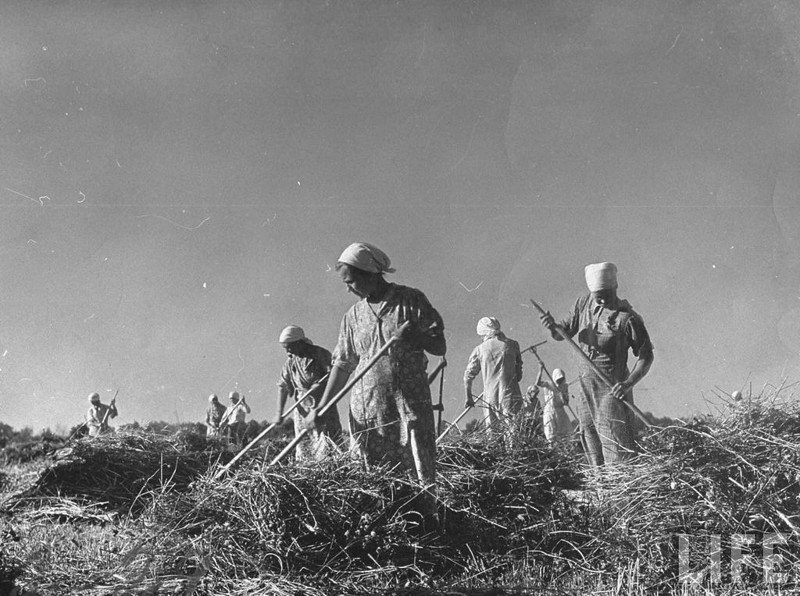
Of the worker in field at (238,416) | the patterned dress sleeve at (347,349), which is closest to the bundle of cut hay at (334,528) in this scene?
the patterned dress sleeve at (347,349)

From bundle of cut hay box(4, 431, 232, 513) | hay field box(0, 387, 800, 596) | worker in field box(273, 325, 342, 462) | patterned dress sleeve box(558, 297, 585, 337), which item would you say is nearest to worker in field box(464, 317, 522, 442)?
worker in field box(273, 325, 342, 462)

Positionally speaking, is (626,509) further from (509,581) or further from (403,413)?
(403,413)

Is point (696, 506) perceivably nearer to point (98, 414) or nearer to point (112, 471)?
point (112, 471)

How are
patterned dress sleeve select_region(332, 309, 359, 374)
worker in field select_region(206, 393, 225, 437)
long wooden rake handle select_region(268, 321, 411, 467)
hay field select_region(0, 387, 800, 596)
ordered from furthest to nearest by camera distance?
worker in field select_region(206, 393, 225, 437)
patterned dress sleeve select_region(332, 309, 359, 374)
long wooden rake handle select_region(268, 321, 411, 467)
hay field select_region(0, 387, 800, 596)

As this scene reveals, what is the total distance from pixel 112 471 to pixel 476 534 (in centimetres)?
406

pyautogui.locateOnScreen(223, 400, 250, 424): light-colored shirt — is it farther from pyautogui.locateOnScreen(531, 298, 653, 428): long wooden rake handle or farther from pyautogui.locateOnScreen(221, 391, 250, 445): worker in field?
pyautogui.locateOnScreen(531, 298, 653, 428): long wooden rake handle

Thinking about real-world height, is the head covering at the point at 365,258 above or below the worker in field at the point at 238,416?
below

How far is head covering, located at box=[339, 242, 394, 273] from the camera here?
16.2 ft

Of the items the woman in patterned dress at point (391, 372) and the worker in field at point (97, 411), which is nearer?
the woman in patterned dress at point (391, 372)

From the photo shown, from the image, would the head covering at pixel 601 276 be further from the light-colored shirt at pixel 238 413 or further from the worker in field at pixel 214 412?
the worker in field at pixel 214 412

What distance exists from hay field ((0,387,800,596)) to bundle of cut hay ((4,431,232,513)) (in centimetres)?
173

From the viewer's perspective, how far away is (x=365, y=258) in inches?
194

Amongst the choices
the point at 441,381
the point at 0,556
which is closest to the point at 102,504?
the point at 0,556

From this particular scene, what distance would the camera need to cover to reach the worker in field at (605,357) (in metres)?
6.28
